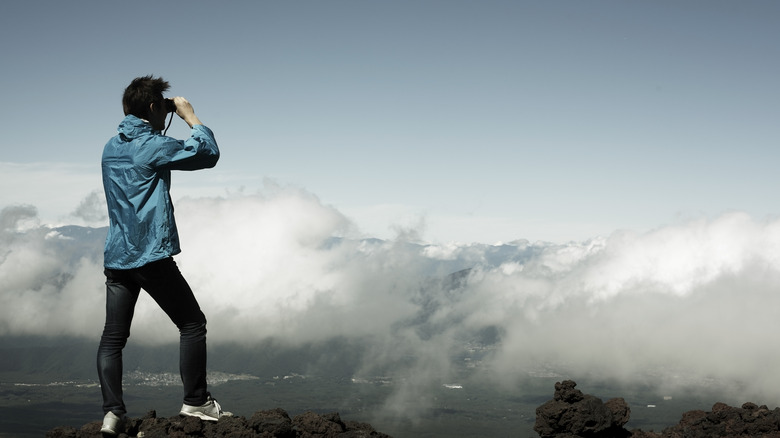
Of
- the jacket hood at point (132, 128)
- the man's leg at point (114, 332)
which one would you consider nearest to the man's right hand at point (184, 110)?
the jacket hood at point (132, 128)

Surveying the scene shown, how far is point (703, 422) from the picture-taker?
837cm

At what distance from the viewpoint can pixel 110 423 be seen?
19.9 feet

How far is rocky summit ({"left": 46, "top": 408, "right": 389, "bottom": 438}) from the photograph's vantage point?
250 inches

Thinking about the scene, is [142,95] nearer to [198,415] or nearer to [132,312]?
[132,312]

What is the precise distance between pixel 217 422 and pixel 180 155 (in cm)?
300

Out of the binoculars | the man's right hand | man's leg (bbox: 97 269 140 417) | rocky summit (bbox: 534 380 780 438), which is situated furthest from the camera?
rocky summit (bbox: 534 380 780 438)

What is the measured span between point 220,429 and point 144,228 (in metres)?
2.37

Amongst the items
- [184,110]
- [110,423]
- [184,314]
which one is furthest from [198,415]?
[184,110]

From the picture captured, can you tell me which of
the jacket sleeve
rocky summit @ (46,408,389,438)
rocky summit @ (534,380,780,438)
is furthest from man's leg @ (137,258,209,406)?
rocky summit @ (534,380,780,438)

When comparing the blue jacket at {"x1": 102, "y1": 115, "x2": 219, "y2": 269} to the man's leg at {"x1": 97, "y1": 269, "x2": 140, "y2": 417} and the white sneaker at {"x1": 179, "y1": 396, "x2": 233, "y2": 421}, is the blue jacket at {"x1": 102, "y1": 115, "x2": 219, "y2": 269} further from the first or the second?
the white sneaker at {"x1": 179, "y1": 396, "x2": 233, "y2": 421}

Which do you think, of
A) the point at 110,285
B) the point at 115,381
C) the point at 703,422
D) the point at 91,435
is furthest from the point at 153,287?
the point at 703,422

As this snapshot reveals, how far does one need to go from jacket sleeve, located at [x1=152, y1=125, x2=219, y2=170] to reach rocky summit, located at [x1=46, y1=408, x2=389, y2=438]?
2.74 m

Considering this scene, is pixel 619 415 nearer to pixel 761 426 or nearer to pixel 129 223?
Result: pixel 761 426

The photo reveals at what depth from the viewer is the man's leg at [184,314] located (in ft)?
19.1
